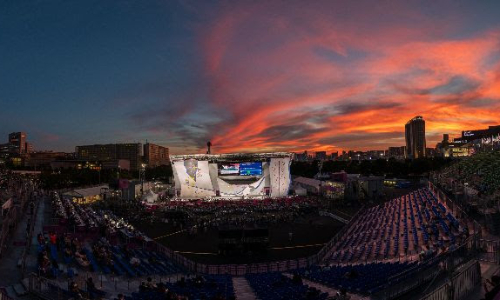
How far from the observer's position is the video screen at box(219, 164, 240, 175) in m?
81.2

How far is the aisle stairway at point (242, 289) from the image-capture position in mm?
17516

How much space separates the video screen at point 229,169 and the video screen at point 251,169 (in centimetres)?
101

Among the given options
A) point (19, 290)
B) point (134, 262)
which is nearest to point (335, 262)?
point (134, 262)

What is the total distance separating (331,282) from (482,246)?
24.5 ft

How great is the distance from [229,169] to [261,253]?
5165cm

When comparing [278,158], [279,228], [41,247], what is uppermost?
[278,158]

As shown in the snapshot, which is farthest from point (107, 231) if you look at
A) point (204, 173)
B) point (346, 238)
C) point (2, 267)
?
point (204, 173)

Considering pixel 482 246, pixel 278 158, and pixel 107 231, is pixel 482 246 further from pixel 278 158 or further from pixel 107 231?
pixel 278 158

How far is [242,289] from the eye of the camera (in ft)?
63.5

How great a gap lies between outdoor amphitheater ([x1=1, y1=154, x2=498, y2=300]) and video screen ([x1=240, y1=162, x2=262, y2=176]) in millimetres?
24043

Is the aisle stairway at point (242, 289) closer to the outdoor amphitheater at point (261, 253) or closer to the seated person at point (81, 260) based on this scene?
the outdoor amphitheater at point (261, 253)

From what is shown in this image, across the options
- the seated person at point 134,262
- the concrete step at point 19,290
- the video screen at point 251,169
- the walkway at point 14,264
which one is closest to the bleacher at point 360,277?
the seated person at point 134,262

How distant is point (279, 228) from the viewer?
1641 inches

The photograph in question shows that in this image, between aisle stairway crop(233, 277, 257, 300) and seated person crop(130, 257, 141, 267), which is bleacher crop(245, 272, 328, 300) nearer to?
aisle stairway crop(233, 277, 257, 300)
